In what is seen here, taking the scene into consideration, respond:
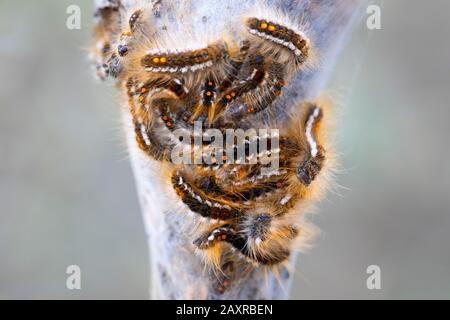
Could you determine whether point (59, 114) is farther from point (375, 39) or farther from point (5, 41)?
point (375, 39)

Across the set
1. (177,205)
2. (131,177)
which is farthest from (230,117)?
(131,177)

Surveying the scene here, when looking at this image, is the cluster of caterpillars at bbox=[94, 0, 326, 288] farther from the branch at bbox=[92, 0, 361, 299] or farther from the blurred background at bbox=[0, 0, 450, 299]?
the blurred background at bbox=[0, 0, 450, 299]

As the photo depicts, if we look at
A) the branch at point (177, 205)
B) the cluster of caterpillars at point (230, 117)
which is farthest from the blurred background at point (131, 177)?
the cluster of caterpillars at point (230, 117)

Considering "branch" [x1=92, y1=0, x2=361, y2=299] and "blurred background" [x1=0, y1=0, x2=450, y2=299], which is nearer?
"branch" [x1=92, y1=0, x2=361, y2=299]

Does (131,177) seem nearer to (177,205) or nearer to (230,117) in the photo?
(177,205)

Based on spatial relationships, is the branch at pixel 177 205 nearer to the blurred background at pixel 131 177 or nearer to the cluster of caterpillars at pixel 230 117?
the cluster of caterpillars at pixel 230 117

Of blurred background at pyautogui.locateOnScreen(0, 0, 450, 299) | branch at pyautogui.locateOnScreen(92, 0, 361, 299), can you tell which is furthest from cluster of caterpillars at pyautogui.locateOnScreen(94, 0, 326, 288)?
blurred background at pyautogui.locateOnScreen(0, 0, 450, 299)
